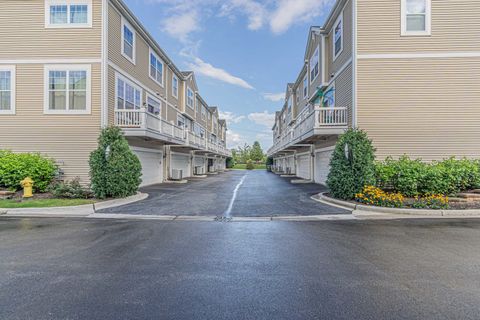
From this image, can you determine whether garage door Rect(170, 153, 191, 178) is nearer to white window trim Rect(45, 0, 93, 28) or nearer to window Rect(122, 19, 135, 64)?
window Rect(122, 19, 135, 64)

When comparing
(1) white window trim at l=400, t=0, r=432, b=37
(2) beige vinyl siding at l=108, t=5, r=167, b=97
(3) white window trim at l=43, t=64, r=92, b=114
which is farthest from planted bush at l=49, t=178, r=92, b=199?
(1) white window trim at l=400, t=0, r=432, b=37

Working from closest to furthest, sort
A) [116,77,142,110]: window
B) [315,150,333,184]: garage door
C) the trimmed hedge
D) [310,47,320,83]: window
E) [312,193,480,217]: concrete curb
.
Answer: [312,193,480,217]: concrete curb
the trimmed hedge
[116,77,142,110]: window
[315,150,333,184]: garage door
[310,47,320,83]: window

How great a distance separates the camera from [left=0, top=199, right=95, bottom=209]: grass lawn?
8.52m

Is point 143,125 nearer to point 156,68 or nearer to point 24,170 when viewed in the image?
point 24,170

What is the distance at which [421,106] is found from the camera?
11.4 m

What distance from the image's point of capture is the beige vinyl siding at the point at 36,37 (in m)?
12.0

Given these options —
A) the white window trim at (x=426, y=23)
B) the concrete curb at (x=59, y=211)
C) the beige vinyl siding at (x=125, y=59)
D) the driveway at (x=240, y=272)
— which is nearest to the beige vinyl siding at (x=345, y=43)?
the white window trim at (x=426, y=23)

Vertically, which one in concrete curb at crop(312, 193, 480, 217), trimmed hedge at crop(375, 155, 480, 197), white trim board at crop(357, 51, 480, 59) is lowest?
concrete curb at crop(312, 193, 480, 217)

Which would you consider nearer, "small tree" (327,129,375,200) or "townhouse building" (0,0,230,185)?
"small tree" (327,129,375,200)

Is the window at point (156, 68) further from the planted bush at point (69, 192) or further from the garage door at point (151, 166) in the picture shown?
the planted bush at point (69, 192)

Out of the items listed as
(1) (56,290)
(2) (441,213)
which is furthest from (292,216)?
(1) (56,290)

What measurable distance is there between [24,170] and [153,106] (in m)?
8.60

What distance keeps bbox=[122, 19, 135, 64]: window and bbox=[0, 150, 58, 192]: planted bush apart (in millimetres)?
6751

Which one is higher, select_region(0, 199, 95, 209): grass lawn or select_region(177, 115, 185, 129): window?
select_region(177, 115, 185, 129): window
